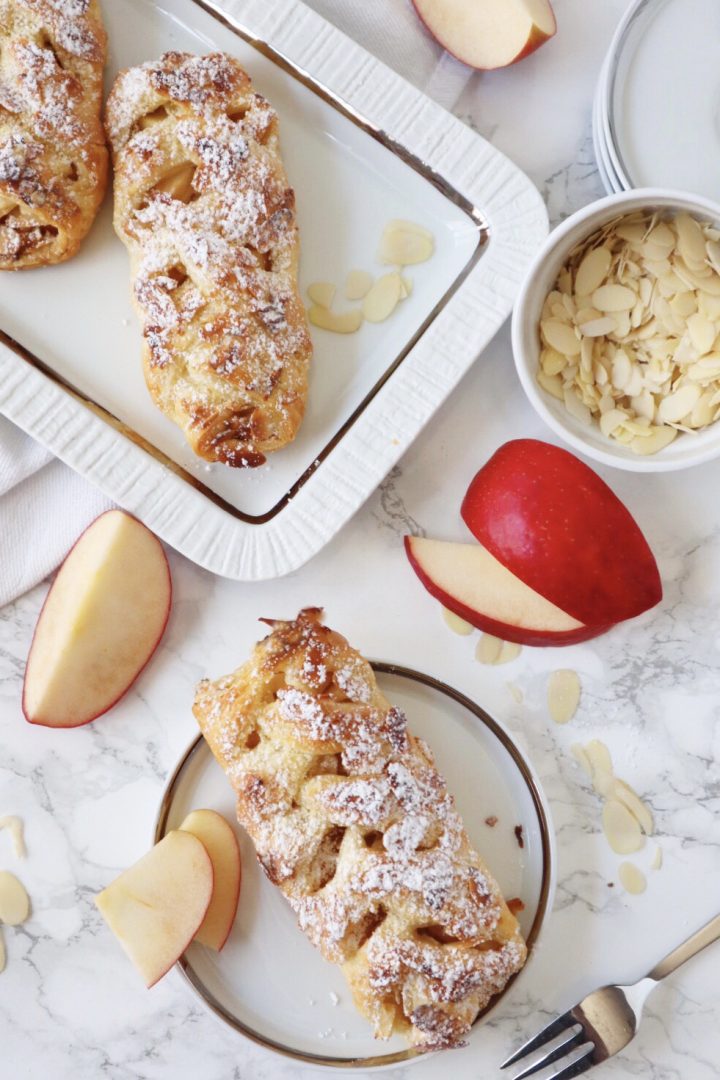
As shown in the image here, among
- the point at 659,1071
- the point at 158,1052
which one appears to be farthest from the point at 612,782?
the point at 158,1052

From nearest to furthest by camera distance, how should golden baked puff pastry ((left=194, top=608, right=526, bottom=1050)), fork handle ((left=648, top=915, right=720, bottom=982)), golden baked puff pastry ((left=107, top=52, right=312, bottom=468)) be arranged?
golden baked puff pastry ((left=194, top=608, right=526, bottom=1050)), golden baked puff pastry ((left=107, top=52, right=312, bottom=468)), fork handle ((left=648, top=915, right=720, bottom=982))

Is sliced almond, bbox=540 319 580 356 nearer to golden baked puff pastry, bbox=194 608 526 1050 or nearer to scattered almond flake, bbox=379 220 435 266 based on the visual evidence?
scattered almond flake, bbox=379 220 435 266

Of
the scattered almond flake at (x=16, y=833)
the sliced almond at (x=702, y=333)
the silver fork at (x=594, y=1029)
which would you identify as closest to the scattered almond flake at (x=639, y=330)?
the sliced almond at (x=702, y=333)

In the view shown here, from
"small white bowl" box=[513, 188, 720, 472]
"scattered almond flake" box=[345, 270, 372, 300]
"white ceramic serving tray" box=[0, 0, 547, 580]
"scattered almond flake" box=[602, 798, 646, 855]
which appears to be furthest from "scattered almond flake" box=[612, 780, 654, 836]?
"scattered almond flake" box=[345, 270, 372, 300]

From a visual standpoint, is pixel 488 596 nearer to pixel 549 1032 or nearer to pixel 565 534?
pixel 565 534

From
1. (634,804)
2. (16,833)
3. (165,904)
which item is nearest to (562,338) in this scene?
(634,804)

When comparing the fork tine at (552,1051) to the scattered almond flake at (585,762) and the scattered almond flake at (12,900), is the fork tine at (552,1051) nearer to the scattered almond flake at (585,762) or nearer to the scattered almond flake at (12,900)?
the scattered almond flake at (585,762)

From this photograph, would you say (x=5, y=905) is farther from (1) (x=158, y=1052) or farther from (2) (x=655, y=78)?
(2) (x=655, y=78)
